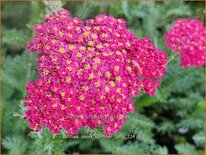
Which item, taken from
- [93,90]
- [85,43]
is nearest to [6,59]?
[85,43]

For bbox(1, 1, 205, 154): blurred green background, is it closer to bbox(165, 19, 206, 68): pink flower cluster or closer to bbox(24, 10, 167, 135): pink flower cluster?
bbox(165, 19, 206, 68): pink flower cluster

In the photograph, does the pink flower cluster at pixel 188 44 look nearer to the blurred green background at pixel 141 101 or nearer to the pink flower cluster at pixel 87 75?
the blurred green background at pixel 141 101

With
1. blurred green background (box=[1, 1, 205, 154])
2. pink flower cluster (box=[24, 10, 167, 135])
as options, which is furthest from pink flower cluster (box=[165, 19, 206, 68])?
pink flower cluster (box=[24, 10, 167, 135])

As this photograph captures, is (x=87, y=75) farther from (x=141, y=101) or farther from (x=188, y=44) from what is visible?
(x=141, y=101)

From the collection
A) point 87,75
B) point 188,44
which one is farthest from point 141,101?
point 87,75

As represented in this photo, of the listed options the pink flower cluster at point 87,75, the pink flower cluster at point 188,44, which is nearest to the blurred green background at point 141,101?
the pink flower cluster at point 188,44

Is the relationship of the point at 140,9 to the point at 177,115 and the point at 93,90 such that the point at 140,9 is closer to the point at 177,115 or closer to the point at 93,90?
the point at 177,115
